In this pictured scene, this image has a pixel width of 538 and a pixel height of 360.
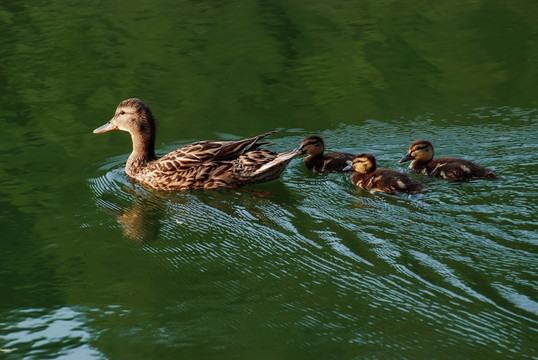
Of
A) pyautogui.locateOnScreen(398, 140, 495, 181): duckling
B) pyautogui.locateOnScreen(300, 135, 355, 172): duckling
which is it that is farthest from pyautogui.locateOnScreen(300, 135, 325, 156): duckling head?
pyautogui.locateOnScreen(398, 140, 495, 181): duckling

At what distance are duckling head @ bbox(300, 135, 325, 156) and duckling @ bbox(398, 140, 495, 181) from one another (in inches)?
23.9

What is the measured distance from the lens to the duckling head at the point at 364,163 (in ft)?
19.3

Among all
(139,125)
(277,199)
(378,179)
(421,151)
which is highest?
(139,125)

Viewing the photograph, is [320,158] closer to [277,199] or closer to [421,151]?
[277,199]

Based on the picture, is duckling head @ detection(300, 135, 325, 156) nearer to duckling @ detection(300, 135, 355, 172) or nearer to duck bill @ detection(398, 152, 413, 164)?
duckling @ detection(300, 135, 355, 172)

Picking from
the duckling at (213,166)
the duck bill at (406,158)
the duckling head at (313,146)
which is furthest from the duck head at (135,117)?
the duck bill at (406,158)

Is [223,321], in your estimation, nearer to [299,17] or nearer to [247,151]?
[247,151]

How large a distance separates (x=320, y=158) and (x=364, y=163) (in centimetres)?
48

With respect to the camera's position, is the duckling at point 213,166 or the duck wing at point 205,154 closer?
the duckling at point 213,166

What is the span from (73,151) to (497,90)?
12.6 feet

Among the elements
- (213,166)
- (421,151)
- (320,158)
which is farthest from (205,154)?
(421,151)

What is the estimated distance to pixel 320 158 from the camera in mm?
6258

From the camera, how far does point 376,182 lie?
566 cm

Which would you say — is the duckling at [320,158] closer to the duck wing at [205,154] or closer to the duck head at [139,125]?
the duck wing at [205,154]
